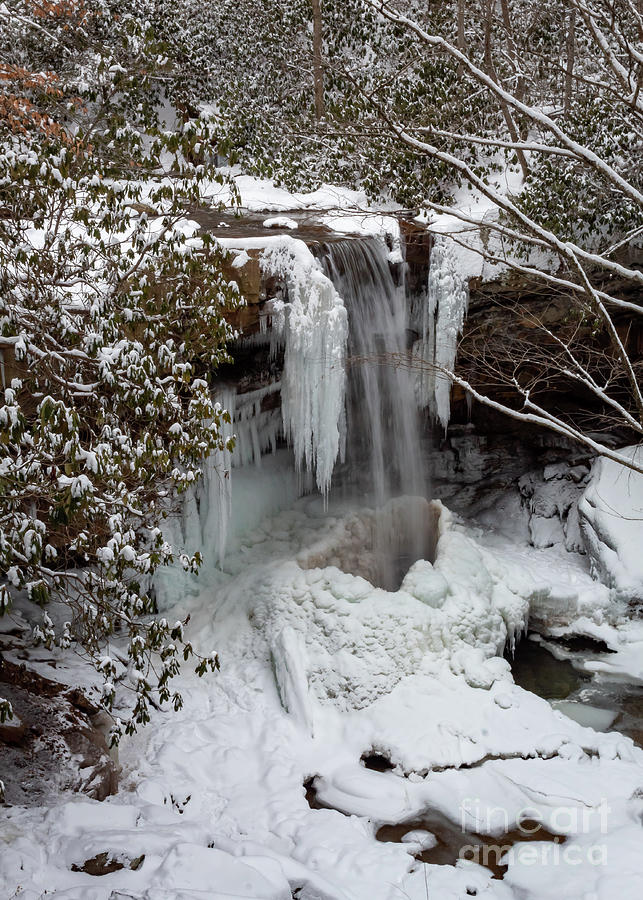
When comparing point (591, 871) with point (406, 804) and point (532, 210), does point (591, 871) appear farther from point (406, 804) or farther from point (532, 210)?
point (532, 210)

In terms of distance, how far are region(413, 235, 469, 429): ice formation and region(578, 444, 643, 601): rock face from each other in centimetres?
265

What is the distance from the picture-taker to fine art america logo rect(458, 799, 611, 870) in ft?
17.1

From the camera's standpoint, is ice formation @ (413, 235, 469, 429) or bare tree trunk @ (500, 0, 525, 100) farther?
ice formation @ (413, 235, 469, 429)

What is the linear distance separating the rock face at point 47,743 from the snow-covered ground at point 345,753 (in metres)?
0.22

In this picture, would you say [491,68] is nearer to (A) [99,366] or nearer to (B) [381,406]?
(B) [381,406]

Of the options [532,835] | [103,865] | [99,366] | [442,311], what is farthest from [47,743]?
[442,311]

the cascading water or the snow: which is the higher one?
the snow

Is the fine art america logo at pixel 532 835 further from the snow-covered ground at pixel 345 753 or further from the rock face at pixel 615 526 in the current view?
the rock face at pixel 615 526

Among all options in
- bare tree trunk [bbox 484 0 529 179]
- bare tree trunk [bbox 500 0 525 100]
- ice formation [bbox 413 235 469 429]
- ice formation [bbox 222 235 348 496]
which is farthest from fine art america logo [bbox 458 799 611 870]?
bare tree trunk [bbox 500 0 525 100]

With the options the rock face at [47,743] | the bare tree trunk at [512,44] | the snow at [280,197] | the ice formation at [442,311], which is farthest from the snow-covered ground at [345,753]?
the bare tree trunk at [512,44]

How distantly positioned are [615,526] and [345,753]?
4811mm

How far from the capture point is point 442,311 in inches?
363

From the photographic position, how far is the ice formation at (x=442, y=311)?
9172 mm

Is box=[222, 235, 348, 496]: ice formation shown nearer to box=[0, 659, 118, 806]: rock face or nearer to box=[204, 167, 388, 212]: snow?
box=[0, 659, 118, 806]: rock face
